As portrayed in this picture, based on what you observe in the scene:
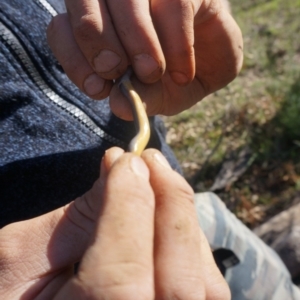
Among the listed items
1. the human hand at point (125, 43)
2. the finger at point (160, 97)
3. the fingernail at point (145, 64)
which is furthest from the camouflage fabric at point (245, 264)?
the fingernail at point (145, 64)

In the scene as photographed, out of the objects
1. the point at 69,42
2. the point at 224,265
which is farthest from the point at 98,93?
the point at 224,265

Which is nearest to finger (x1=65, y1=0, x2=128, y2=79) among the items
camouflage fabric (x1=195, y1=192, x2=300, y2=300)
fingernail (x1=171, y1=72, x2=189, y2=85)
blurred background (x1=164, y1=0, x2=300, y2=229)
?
fingernail (x1=171, y1=72, x2=189, y2=85)

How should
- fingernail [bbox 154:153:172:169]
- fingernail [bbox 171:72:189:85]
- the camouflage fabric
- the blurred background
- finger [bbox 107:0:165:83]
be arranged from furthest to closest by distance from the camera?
the blurred background → the camouflage fabric → fingernail [bbox 171:72:189:85] → finger [bbox 107:0:165:83] → fingernail [bbox 154:153:172:169]

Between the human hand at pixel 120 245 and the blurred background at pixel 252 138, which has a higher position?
the human hand at pixel 120 245

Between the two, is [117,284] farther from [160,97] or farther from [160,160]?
[160,97]

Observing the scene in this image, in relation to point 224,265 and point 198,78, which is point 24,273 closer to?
point 198,78

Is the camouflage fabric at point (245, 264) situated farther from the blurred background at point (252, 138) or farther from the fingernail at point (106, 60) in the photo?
the fingernail at point (106, 60)

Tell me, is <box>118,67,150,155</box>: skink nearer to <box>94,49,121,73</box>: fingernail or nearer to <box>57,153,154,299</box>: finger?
<box>94,49,121,73</box>: fingernail

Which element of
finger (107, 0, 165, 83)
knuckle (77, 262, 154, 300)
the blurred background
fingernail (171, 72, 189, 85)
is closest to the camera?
knuckle (77, 262, 154, 300)
